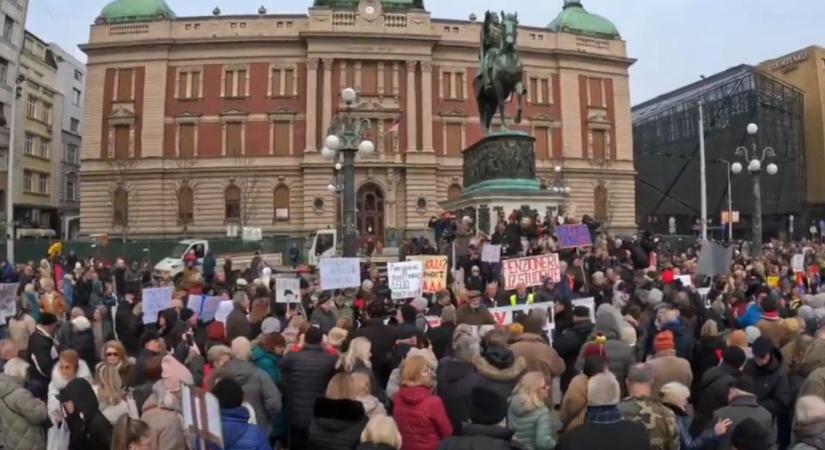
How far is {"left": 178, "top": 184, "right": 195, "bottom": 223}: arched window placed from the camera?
56.8 metres

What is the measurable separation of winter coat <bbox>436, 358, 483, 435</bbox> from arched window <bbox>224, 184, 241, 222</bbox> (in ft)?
169

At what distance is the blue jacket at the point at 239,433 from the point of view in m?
5.40

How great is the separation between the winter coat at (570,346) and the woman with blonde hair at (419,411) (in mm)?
3366

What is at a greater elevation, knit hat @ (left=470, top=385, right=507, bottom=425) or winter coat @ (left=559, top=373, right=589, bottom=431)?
knit hat @ (left=470, top=385, right=507, bottom=425)

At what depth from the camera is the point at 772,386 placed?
269 inches

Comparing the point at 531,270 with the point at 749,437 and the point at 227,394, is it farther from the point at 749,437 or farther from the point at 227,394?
the point at 749,437

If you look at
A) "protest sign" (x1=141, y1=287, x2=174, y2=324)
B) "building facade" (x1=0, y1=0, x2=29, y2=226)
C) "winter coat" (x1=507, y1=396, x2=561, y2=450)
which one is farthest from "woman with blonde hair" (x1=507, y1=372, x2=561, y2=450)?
"building facade" (x1=0, y1=0, x2=29, y2=226)

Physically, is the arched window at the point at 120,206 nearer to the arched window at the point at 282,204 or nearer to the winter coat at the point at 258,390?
the arched window at the point at 282,204

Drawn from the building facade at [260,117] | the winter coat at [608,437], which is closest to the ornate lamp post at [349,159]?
the winter coat at [608,437]

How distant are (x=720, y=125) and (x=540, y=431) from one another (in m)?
72.7

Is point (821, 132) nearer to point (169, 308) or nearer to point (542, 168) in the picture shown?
point (542, 168)

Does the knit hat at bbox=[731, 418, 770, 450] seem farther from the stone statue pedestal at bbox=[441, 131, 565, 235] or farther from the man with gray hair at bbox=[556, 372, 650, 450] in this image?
the stone statue pedestal at bbox=[441, 131, 565, 235]

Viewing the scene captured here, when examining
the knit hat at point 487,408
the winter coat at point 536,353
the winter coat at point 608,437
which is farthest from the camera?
the winter coat at point 536,353

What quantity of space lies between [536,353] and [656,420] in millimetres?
2245
